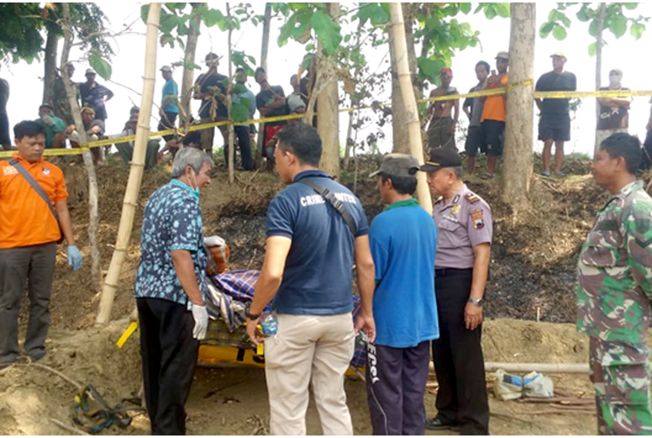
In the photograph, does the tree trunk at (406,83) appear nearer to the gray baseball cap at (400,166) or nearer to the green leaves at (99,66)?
the gray baseball cap at (400,166)

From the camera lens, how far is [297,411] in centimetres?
308

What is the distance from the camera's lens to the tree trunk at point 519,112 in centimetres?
785

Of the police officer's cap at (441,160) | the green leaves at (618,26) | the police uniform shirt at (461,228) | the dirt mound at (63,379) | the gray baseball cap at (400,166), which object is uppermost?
the green leaves at (618,26)

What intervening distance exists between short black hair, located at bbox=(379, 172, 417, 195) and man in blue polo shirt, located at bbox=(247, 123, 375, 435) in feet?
1.29

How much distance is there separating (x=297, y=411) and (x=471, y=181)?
6124 millimetres

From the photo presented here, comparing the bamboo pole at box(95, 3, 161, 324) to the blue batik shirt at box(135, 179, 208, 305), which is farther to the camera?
the bamboo pole at box(95, 3, 161, 324)

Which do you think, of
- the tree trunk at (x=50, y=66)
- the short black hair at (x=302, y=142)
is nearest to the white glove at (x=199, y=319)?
the short black hair at (x=302, y=142)

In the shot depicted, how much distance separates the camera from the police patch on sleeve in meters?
3.79

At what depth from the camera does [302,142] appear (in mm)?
3084

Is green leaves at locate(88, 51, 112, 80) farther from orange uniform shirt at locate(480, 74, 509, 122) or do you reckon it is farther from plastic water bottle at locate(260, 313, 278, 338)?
orange uniform shirt at locate(480, 74, 509, 122)

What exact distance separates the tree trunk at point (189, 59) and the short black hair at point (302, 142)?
2.99m

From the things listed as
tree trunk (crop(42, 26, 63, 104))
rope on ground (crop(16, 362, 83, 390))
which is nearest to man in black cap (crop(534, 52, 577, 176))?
rope on ground (crop(16, 362, 83, 390))

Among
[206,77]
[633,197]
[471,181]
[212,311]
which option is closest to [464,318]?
[633,197]

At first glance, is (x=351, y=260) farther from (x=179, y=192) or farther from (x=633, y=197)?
(x=633, y=197)
